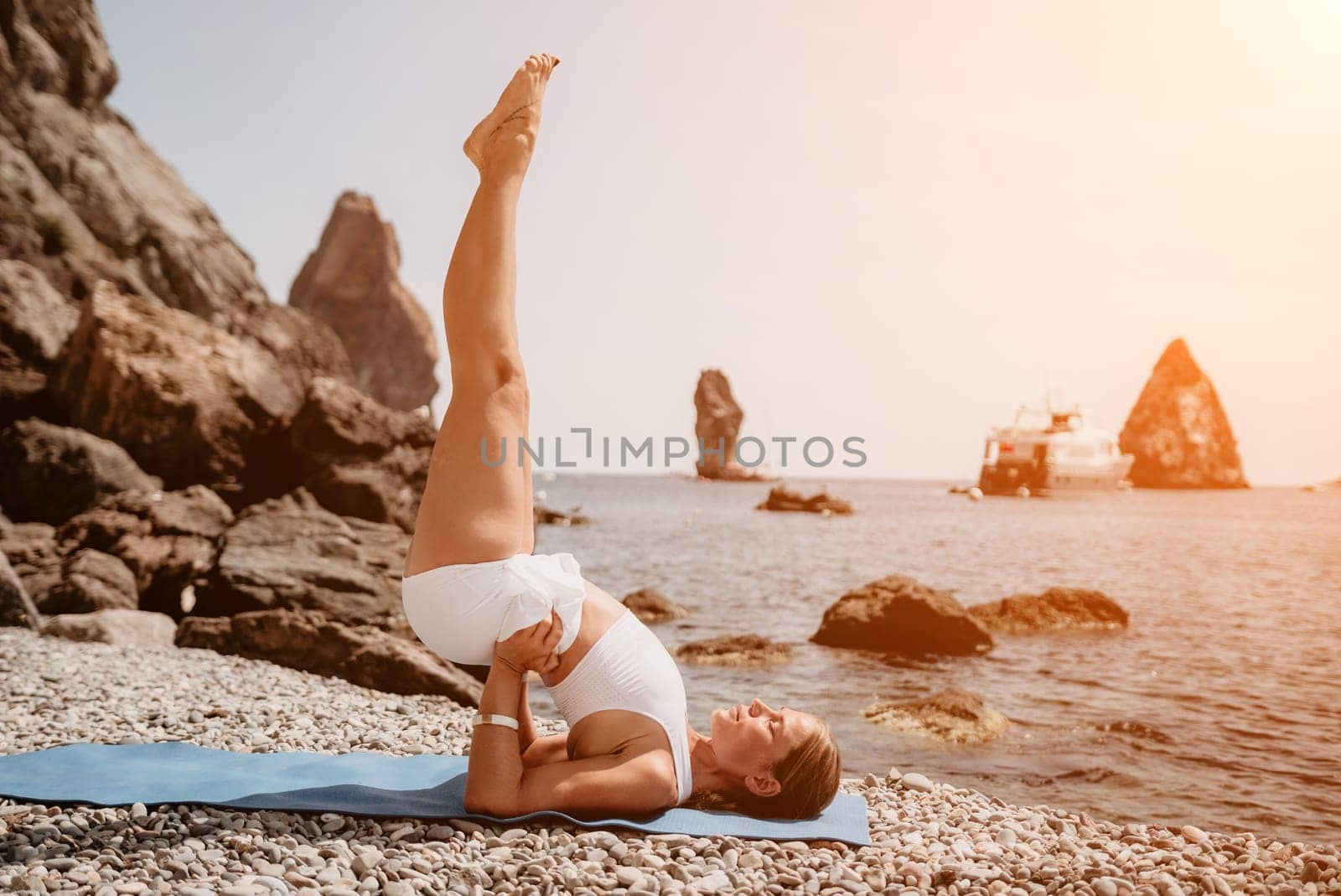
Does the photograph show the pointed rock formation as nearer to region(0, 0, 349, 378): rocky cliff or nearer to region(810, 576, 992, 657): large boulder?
region(0, 0, 349, 378): rocky cliff

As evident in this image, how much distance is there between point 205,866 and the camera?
3100 millimetres

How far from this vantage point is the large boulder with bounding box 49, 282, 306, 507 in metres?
12.5

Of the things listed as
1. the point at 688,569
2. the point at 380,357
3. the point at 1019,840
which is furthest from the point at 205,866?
the point at 380,357

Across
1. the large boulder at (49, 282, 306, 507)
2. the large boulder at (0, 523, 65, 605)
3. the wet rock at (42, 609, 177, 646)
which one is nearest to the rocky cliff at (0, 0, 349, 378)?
the large boulder at (49, 282, 306, 507)

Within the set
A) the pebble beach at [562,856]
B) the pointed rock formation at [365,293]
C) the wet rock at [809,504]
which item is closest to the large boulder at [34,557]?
the pebble beach at [562,856]

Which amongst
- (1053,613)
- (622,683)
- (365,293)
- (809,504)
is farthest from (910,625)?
(365,293)

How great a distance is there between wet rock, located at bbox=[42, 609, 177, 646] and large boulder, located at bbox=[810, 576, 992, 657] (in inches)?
329

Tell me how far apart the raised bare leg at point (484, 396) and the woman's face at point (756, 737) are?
3.82 ft

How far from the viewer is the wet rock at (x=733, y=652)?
11.9 metres

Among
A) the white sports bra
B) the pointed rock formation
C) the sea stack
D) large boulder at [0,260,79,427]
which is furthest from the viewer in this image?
the sea stack

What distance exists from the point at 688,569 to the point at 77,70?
2051 centimetres

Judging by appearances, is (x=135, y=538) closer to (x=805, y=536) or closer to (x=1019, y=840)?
(x=1019, y=840)

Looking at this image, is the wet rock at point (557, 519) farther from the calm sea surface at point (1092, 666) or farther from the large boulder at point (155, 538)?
the large boulder at point (155, 538)

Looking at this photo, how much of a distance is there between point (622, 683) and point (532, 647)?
1.31 feet
